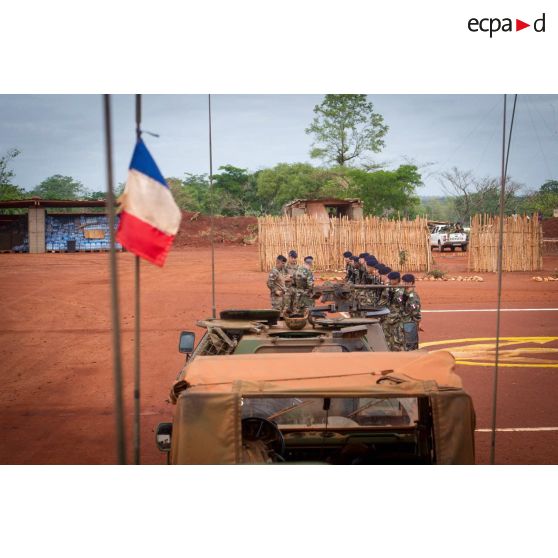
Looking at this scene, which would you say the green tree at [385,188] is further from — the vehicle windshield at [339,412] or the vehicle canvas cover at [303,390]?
the vehicle canvas cover at [303,390]

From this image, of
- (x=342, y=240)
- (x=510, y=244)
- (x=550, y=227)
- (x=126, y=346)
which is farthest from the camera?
(x=550, y=227)

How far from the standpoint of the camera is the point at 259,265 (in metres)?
30.8

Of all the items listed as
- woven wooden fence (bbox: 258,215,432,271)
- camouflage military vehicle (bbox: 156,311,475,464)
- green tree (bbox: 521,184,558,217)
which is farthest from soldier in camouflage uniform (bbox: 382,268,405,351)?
green tree (bbox: 521,184,558,217)

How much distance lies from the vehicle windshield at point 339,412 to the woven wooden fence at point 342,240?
958 inches

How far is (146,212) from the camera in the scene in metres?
4.51

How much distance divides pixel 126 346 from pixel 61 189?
74.4 feet

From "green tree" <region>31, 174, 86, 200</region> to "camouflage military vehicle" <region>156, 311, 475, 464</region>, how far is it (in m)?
30.0

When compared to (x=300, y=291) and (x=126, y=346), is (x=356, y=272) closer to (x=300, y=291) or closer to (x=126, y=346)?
(x=300, y=291)

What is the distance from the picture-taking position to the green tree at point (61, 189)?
35.0 metres

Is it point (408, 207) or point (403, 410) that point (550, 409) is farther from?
point (408, 207)

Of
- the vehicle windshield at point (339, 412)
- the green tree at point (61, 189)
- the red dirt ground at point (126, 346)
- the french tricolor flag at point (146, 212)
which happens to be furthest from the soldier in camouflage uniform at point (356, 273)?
the green tree at point (61, 189)

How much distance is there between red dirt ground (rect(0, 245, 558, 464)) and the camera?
8508 millimetres
